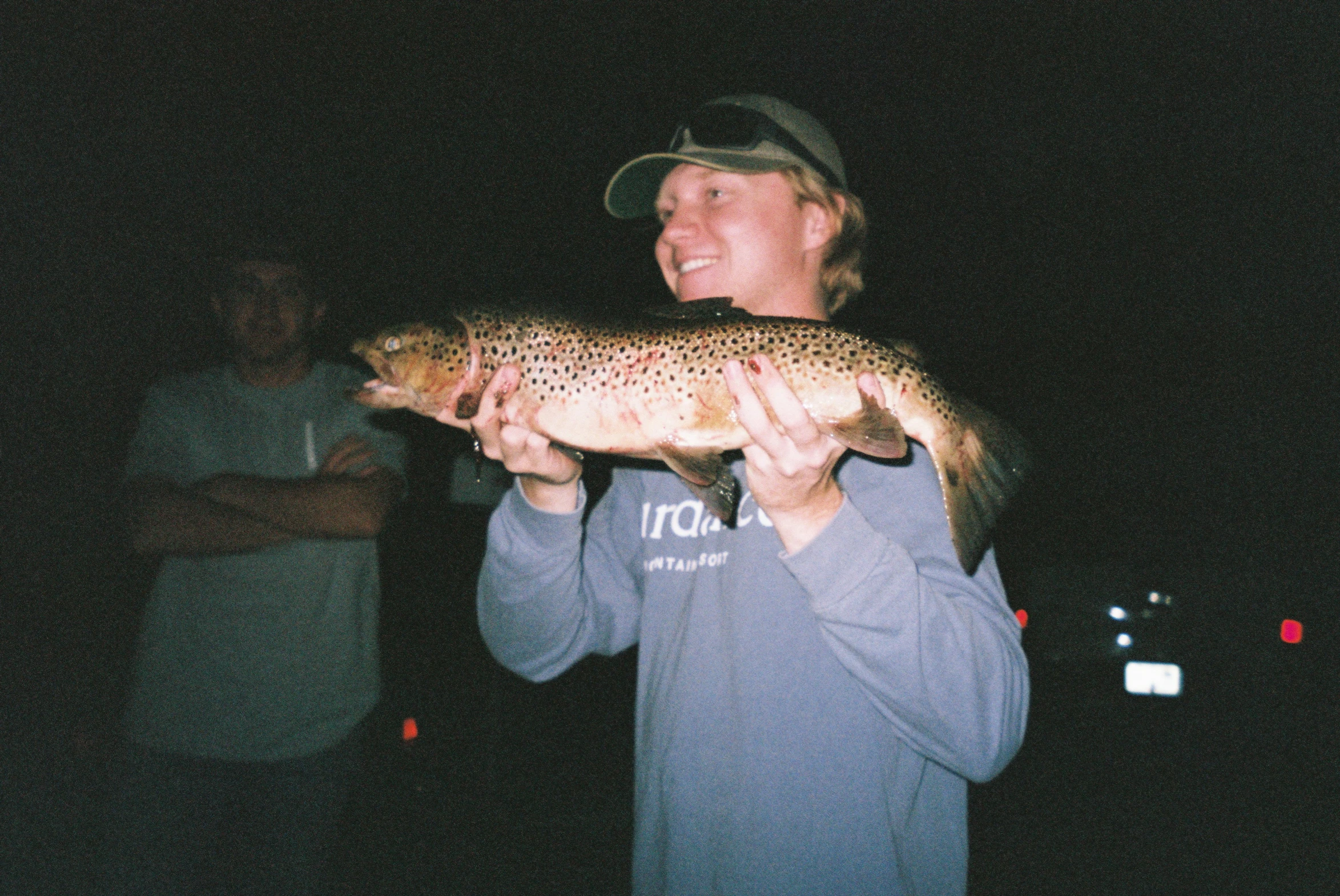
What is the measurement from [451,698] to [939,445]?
4.64m

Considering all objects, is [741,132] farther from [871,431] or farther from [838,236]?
[871,431]

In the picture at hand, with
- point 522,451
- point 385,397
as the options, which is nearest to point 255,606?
point 385,397

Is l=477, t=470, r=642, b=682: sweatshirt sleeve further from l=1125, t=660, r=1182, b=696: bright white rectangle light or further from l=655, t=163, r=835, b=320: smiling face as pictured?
l=1125, t=660, r=1182, b=696: bright white rectangle light

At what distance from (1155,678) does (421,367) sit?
580 cm

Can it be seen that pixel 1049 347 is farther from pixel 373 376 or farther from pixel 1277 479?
pixel 373 376

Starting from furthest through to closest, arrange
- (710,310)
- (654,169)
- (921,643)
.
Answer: (654,169)
(710,310)
(921,643)

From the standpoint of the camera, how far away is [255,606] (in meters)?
2.81

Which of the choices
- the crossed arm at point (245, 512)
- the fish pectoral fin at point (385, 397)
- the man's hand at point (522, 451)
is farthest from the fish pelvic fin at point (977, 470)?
the crossed arm at point (245, 512)

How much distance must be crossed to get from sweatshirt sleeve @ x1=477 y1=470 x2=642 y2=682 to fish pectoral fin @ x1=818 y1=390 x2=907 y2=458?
2.81ft

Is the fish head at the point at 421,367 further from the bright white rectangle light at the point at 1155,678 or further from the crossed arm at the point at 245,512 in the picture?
the bright white rectangle light at the point at 1155,678

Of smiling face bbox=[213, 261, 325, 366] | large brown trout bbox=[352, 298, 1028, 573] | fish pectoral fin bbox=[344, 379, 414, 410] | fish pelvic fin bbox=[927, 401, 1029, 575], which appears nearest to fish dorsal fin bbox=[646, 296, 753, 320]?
large brown trout bbox=[352, 298, 1028, 573]

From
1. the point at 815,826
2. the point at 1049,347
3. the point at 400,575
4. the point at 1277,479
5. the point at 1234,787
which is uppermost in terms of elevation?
the point at 1049,347

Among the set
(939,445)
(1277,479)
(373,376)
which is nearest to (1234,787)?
(1277,479)

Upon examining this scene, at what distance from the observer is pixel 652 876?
173 cm
